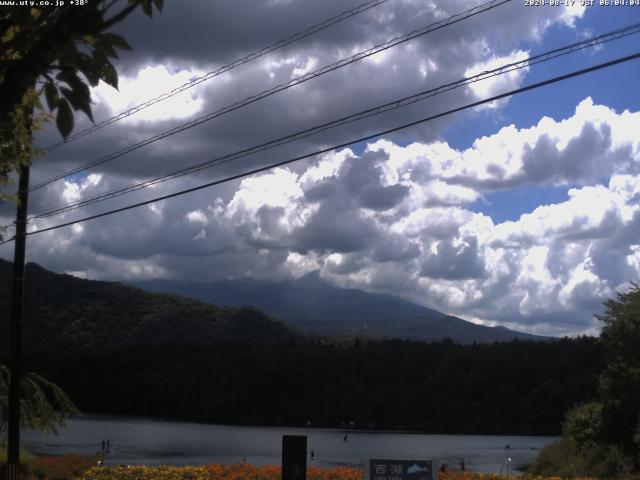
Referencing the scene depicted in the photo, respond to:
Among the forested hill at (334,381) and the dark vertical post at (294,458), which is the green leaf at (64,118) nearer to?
the dark vertical post at (294,458)

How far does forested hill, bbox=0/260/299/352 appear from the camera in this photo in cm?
14475

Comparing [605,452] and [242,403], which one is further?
[242,403]

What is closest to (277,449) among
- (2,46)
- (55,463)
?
(55,463)

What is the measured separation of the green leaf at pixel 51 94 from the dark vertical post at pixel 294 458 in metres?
9.48

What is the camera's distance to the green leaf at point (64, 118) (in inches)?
202

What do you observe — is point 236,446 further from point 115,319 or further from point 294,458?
point 115,319

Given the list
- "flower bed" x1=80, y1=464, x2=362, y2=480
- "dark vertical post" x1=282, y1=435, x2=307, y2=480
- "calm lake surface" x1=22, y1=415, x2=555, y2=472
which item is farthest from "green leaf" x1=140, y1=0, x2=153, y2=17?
"calm lake surface" x1=22, y1=415, x2=555, y2=472

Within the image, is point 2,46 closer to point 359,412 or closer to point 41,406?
point 41,406

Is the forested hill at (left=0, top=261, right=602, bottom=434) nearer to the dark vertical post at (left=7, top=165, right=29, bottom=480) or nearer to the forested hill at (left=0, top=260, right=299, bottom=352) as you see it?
the forested hill at (left=0, top=260, right=299, bottom=352)

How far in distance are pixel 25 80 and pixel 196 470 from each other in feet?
51.6

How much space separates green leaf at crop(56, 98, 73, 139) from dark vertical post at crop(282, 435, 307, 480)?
31.0 feet

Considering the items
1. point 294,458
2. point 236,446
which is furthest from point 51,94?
point 236,446

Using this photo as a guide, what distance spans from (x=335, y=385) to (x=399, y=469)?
11267 cm

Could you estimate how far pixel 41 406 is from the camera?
25.4 meters
